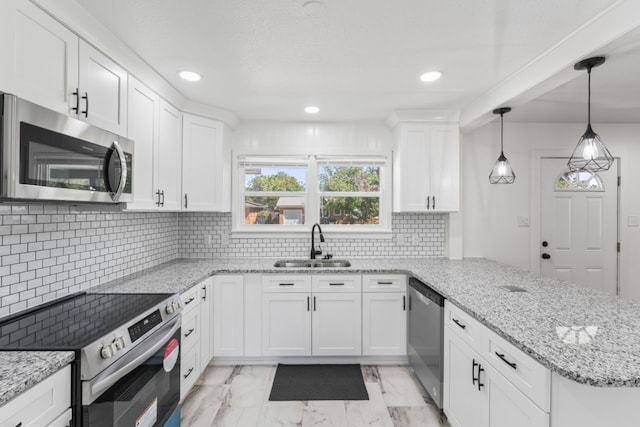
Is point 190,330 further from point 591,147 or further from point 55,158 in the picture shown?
point 591,147

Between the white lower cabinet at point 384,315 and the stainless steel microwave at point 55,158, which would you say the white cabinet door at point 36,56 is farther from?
the white lower cabinet at point 384,315

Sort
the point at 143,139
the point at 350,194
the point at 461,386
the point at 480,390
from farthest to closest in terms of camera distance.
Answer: the point at 350,194, the point at 143,139, the point at 461,386, the point at 480,390

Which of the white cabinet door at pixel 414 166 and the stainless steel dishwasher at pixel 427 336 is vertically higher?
the white cabinet door at pixel 414 166

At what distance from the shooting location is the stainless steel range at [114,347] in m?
1.27

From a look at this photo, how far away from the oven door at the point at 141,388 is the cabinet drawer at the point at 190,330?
222mm

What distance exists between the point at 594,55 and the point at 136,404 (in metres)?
2.94

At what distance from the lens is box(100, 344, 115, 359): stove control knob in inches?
51.9

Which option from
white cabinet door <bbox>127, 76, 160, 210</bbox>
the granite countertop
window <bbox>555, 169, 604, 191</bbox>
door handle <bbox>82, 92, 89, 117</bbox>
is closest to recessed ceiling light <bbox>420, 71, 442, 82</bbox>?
the granite countertop

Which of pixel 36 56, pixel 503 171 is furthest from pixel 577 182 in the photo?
pixel 36 56

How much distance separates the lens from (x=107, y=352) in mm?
1338

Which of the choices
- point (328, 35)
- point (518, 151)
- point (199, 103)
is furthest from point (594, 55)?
point (199, 103)

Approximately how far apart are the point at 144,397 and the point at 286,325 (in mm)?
1494

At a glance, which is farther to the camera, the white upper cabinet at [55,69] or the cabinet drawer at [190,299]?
the cabinet drawer at [190,299]

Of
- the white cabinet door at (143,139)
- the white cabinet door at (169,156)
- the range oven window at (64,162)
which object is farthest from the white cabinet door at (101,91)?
the white cabinet door at (169,156)
